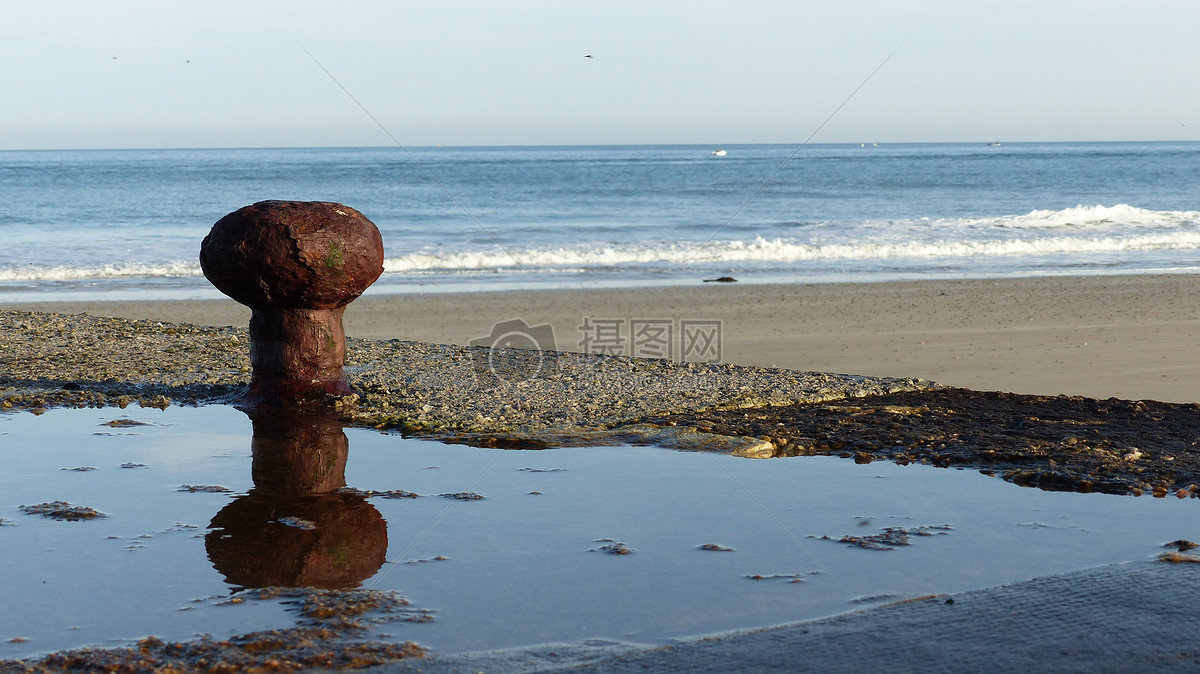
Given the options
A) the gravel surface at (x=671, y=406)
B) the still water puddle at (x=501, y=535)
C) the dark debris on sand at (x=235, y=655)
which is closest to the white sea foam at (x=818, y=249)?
the gravel surface at (x=671, y=406)

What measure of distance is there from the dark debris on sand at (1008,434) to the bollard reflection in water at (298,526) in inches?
74.7

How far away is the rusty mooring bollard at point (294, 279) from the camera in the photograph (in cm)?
542

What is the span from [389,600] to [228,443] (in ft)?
7.75

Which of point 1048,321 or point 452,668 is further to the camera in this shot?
point 1048,321

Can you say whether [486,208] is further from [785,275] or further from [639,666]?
[639,666]

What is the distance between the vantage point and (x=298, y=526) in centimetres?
380

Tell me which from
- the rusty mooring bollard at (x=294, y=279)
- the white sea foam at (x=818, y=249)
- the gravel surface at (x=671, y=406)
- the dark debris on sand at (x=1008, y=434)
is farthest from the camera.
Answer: the white sea foam at (x=818, y=249)

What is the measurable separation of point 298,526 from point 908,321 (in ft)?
29.2

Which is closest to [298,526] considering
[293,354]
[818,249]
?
[293,354]

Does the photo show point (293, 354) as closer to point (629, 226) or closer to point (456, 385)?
point (456, 385)

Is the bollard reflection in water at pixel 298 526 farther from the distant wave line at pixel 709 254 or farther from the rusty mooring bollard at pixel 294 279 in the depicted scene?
the distant wave line at pixel 709 254

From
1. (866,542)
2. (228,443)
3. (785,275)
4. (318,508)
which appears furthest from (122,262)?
(866,542)

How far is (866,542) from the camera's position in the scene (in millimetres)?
3674

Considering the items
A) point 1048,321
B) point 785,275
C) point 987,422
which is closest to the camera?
point 987,422
